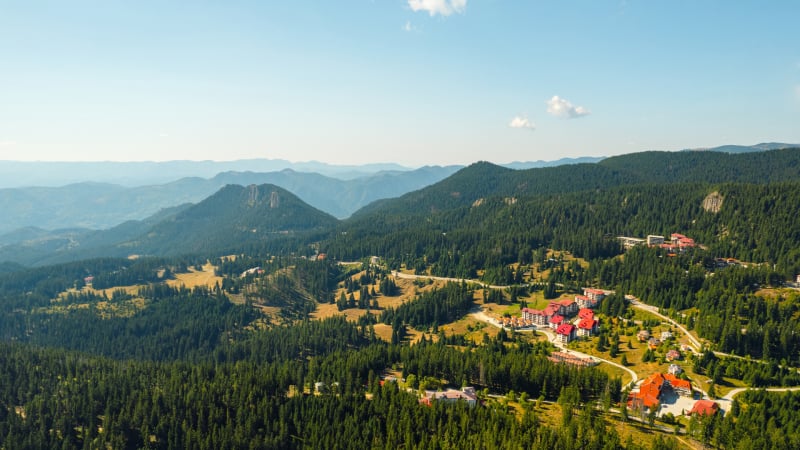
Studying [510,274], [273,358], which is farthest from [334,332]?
[510,274]

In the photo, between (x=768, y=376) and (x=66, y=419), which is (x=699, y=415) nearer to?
(x=768, y=376)

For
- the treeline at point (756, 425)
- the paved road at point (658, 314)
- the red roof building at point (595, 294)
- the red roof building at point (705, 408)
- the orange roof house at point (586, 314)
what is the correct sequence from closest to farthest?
1. the treeline at point (756, 425)
2. the red roof building at point (705, 408)
3. the paved road at point (658, 314)
4. the orange roof house at point (586, 314)
5. the red roof building at point (595, 294)

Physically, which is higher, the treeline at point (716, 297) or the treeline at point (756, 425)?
the treeline at point (716, 297)

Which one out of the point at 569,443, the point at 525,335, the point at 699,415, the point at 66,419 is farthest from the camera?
the point at 525,335

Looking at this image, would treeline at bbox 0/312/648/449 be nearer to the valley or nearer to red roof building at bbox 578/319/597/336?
the valley

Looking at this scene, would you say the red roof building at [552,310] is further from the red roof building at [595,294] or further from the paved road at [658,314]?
the paved road at [658,314]

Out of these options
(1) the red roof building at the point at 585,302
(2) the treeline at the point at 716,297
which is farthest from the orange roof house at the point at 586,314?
(2) the treeline at the point at 716,297

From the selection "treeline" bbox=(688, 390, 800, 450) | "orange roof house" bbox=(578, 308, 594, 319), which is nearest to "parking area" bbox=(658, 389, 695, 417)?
"treeline" bbox=(688, 390, 800, 450)

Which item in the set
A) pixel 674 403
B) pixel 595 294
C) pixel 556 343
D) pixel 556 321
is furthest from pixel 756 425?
pixel 595 294
